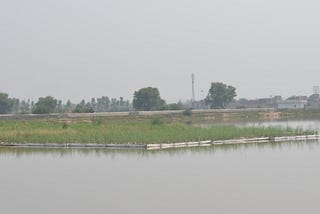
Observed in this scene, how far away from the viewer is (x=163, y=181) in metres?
15.6

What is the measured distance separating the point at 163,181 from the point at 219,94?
2830 inches

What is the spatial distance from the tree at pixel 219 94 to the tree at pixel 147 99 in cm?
1071

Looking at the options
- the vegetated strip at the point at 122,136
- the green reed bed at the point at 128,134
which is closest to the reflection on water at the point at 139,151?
the vegetated strip at the point at 122,136

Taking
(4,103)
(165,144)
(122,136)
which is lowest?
(165,144)

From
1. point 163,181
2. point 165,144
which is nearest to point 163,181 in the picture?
point 163,181

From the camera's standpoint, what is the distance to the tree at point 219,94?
8669cm

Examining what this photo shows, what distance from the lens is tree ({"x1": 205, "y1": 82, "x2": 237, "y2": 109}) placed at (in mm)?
86688

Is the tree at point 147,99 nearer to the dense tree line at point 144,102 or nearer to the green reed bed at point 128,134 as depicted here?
the dense tree line at point 144,102

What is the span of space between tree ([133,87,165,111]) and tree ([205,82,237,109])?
10712 mm

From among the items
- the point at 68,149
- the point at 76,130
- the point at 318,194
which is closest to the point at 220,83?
the point at 76,130

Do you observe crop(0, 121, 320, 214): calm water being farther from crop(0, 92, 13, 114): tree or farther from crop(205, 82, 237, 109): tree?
crop(205, 82, 237, 109): tree

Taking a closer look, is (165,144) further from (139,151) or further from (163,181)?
(163,181)

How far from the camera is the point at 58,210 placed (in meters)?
12.4

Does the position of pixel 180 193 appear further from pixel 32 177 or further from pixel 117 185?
pixel 32 177
